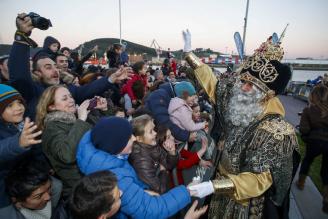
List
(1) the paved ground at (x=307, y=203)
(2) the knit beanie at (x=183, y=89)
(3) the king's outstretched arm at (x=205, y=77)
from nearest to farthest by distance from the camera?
(3) the king's outstretched arm at (x=205, y=77) < (1) the paved ground at (x=307, y=203) < (2) the knit beanie at (x=183, y=89)

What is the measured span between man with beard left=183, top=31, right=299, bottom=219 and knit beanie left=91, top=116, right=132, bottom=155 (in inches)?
28.3

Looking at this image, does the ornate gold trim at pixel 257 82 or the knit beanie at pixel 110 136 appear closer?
the knit beanie at pixel 110 136

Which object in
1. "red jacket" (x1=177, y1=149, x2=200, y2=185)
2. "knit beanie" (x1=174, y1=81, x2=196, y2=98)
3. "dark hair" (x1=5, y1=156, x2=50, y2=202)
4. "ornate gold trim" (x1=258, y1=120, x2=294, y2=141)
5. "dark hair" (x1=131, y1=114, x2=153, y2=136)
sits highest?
"ornate gold trim" (x1=258, y1=120, x2=294, y2=141)

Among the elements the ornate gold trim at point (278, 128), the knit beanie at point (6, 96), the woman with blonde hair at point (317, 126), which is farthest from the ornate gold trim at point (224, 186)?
the woman with blonde hair at point (317, 126)

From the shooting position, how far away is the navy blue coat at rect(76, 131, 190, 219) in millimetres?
1755

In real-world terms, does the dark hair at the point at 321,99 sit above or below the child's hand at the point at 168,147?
above

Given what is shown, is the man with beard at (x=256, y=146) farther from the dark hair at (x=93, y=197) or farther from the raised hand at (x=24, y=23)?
the raised hand at (x=24, y=23)

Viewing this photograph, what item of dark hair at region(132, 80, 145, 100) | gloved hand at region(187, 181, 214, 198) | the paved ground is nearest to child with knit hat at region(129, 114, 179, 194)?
gloved hand at region(187, 181, 214, 198)

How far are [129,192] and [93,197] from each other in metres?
0.30

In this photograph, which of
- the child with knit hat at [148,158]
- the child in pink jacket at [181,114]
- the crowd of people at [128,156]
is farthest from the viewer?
the child in pink jacket at [181,114]

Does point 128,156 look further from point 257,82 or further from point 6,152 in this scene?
point 257,82

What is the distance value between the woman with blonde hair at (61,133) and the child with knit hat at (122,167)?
0.46 ft

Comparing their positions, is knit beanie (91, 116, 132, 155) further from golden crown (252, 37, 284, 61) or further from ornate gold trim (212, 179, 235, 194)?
golden crown (252, 37, 284, 61)

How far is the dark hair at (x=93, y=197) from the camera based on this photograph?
1502mm
